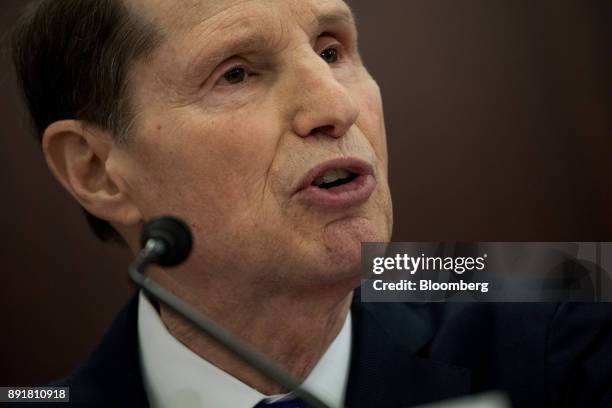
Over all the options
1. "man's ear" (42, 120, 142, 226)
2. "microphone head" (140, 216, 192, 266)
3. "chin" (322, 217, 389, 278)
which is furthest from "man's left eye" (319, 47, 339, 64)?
"microphone head" (140, 216, 192, 266)

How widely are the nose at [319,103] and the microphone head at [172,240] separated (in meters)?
0.33

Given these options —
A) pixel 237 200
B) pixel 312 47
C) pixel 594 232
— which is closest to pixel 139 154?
pixel 237 200

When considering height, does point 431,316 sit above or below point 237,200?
below

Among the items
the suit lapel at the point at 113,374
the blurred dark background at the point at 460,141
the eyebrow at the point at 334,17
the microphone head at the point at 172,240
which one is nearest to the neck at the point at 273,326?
the suit lapel at the point at 113,374

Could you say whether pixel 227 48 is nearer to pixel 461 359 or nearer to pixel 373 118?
pixel 373 118

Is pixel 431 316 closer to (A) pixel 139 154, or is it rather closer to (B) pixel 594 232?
(B) pixel 594 232

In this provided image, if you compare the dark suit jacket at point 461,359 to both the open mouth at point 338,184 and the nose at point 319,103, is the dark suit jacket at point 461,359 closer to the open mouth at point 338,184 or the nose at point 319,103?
the open mouth at point 338,184

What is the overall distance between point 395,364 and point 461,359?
0.38 ft

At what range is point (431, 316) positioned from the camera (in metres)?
1.75

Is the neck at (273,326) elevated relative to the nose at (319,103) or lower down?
lower down

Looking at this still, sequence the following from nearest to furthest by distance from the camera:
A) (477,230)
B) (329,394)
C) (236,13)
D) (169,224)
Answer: (169,224) < (236,13) < (329,394) < (477,230)

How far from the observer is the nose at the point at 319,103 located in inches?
61.8

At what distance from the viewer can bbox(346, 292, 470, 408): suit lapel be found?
5.49 ft

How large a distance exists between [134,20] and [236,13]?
0.19 metres
